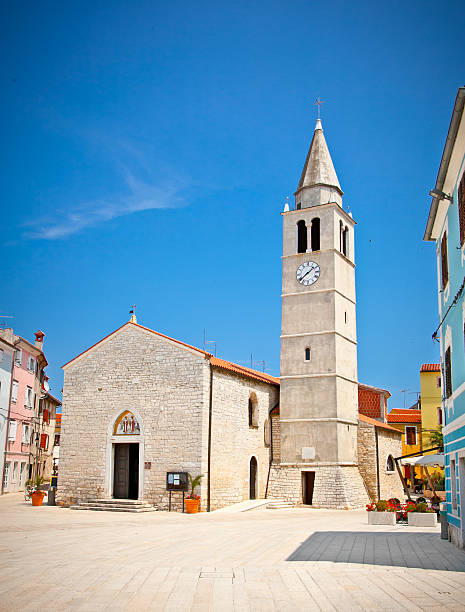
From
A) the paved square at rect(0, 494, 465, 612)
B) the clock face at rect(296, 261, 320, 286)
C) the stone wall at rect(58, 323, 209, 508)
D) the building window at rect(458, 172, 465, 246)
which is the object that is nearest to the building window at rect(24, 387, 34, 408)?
the stone wall at rect(58, 323, 209, 508)

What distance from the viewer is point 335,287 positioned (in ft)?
103

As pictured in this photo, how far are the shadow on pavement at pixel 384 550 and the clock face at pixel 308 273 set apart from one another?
16.5 meters

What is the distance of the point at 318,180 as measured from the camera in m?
33.5

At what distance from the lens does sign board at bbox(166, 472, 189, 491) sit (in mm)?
25594

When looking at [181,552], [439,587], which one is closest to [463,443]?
[439,587]

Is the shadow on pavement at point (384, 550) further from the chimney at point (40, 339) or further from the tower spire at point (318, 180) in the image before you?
the chimney at point (40, 339)

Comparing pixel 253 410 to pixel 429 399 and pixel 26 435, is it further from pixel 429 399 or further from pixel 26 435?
pixel 429 399

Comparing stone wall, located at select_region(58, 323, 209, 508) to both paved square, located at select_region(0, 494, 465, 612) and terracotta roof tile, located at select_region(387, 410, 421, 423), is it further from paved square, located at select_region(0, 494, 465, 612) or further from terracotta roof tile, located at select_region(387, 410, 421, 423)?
terracotta roof tile, located at select_region(387, 410, 421, 423)

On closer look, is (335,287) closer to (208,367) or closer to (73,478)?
(208,367)

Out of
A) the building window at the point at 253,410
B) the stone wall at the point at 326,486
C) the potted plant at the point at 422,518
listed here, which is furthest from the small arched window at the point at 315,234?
the potted plant at the point at 422,518

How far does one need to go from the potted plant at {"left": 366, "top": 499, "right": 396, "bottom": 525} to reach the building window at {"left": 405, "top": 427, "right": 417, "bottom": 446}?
3117cm

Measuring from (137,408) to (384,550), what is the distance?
1610 centimetres

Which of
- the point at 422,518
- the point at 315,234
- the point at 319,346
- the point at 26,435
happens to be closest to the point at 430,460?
the point at 422,518

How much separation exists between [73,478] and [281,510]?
9.90m
